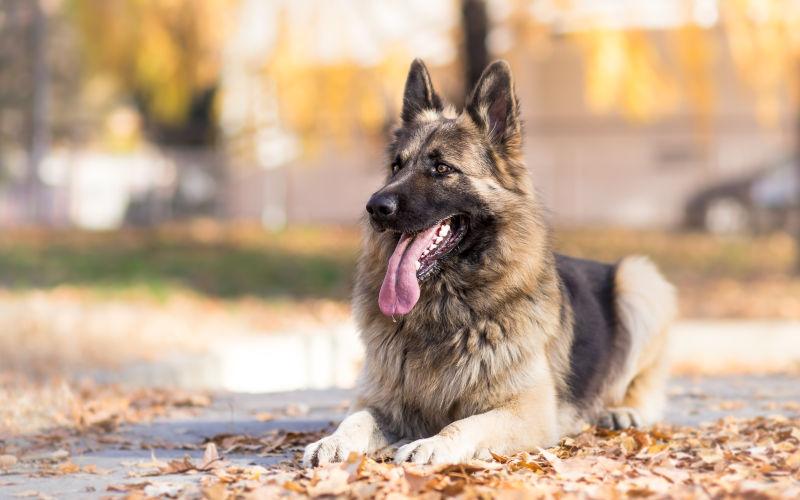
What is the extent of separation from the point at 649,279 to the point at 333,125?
13772mm

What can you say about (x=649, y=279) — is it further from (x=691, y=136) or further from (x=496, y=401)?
(x=691, y=136)

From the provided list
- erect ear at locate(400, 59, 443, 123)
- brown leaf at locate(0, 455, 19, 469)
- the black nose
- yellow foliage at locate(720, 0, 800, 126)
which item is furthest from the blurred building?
brown leaf at locate(0, 455, 19, 469)

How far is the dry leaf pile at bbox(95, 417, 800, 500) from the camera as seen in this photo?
16.3ft

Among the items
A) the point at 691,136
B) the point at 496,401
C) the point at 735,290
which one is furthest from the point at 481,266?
the point at 691,136

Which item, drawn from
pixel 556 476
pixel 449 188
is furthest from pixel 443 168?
pixel 556 476

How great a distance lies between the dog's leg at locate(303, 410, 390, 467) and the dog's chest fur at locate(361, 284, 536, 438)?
214 mm

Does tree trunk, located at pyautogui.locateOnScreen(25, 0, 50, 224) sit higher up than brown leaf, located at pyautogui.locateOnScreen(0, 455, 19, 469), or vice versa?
tree trunk, located at pyautogui.locateOnScreen(25, 0, 50, 224)

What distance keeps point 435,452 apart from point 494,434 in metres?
0.49

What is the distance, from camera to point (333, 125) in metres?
21.2

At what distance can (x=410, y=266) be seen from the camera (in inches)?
245

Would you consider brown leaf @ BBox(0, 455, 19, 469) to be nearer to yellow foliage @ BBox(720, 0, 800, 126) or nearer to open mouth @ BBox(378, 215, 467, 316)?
open mouth @ BBox(378, 215, 467, 316)

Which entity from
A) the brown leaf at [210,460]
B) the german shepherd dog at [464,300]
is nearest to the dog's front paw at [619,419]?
the german shepherd dog at [464,300]

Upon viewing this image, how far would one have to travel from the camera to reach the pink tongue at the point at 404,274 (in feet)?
20.5

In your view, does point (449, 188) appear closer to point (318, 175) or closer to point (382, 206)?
point (382, 206)
